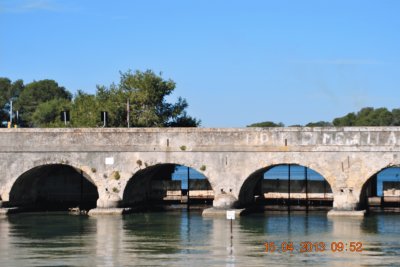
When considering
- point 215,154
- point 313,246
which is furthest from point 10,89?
point 313,246

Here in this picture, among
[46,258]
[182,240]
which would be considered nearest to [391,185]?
[182,240]

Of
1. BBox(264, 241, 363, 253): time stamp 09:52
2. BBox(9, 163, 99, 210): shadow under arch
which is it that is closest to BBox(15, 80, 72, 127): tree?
BBox(9, 163, 99, 210): shadow under arch

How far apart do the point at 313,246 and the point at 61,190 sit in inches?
987

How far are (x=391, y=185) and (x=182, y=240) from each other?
21523 millimetres

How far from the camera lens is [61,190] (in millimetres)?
58531

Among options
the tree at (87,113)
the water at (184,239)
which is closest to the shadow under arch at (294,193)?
the water at (184,239)

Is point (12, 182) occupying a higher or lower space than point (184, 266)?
higher

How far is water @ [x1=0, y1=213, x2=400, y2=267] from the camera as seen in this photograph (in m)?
33.6

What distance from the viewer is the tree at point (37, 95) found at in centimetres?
11762

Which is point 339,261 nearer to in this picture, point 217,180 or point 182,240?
point 182,240

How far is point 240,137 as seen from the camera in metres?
49.3

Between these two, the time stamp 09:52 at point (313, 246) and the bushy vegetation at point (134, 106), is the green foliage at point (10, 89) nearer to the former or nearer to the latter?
the bushy vegetation at point (134, 106)

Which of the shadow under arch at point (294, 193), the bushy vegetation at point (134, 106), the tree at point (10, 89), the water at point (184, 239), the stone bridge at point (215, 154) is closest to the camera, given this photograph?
the water at point (184, 239)

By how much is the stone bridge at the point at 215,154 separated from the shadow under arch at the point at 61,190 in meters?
2.54
